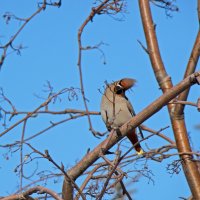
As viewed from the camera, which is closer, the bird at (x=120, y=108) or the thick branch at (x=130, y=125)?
the thick branch at (x=130, y=125)

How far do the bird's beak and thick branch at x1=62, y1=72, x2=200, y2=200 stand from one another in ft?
3.01

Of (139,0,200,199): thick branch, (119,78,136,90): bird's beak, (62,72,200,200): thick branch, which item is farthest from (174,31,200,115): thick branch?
(62,72,200,200): thick branch

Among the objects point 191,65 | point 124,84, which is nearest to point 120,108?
point 124,84

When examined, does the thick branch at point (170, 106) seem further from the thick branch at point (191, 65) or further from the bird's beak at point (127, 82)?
the bird's beak at point (127, 82)

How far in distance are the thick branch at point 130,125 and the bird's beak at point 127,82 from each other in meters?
0.92

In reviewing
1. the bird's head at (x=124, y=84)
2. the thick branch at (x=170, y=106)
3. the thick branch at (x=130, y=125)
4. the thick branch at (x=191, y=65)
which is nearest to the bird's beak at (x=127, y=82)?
the bird's head at (x=124, y=84)

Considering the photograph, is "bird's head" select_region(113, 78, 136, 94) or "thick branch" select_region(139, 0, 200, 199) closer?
"thick branch" select_region(139, 0, 200, 199)

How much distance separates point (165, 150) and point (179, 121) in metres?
0.31

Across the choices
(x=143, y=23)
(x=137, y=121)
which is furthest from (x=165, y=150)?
(x=137, y=121)

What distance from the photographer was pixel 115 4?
3.73 m

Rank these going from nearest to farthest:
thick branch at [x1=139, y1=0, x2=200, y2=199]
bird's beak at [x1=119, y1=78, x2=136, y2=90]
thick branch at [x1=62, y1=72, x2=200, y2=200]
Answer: thick branch at [x1=62, y1=72, x2=200, y2=200] < thick branch at [x1=139, y1=0, x2=200, y2=199] < bird's beak at [x1=119, y1=78, x2=136, y2=90]

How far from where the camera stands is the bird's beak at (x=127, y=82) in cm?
363

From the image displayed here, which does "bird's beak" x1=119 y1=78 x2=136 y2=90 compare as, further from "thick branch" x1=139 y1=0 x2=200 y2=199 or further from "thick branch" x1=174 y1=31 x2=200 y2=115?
"thick branch" x1=174 y1=31 x2=200 y2=115

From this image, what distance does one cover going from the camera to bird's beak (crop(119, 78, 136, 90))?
3633 millimetres
